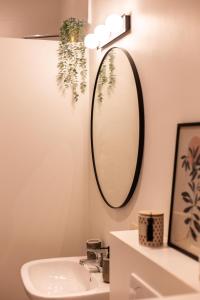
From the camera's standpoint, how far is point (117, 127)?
2.06m

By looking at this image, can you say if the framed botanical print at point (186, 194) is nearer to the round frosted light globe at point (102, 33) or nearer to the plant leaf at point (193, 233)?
the plant leaf at point (193, 233)

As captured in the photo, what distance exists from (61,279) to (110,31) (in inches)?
55.7

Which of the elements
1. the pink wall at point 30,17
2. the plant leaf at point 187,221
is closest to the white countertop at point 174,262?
the plant leaf at point 187,221

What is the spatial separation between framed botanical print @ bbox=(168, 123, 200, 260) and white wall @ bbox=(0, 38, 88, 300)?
1334 millimetres

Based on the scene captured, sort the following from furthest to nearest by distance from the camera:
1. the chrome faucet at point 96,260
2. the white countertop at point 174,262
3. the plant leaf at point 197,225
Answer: the chrome faucet at point 96,260 < the plant leaf at point 197,225 < the white countertop at point 174,262

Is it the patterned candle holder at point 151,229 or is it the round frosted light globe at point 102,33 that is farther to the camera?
the round frosted light globe at point 102,33

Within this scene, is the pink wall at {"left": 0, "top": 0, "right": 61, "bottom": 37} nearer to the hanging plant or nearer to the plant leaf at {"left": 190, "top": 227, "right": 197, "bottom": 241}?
the hanging plant

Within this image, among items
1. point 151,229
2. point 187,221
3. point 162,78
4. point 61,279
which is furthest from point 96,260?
point 162,78

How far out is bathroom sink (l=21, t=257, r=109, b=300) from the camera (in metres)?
1.85

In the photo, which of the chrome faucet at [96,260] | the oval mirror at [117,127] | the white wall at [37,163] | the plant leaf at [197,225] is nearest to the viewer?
the plant leaf at [197,225]

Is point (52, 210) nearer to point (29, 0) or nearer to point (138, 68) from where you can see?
point (138, 68)

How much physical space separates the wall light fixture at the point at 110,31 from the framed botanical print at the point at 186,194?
79 cm

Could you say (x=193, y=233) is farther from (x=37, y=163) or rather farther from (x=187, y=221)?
(x=37, y=163)

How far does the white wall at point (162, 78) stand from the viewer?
1.34 meters
